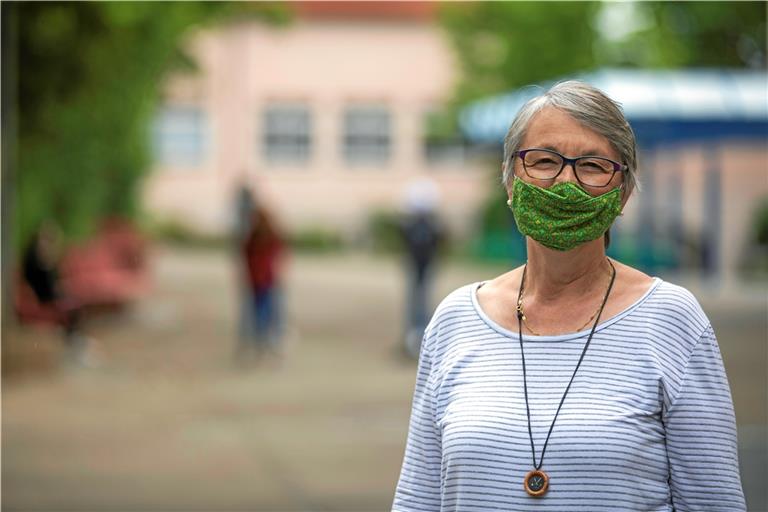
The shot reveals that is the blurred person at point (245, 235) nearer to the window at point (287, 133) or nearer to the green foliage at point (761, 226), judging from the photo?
the green foliage at point (761, 226)

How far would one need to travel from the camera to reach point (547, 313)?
2.72 m

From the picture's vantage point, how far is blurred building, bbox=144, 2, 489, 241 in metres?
46.2

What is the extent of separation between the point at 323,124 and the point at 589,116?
45605 mm

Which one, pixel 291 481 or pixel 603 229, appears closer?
pixel 603 229

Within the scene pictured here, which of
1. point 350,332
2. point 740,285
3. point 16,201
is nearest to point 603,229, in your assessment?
point 16,201

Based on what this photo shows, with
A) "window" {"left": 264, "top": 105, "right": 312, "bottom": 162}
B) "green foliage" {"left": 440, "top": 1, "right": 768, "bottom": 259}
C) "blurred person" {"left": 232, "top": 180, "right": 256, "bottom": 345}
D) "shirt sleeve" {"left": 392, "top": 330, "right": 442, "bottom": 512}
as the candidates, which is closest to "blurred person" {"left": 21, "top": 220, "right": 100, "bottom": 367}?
"blurred person" {"left": 232, "top": 180, "right": 256, "bottom": 345}

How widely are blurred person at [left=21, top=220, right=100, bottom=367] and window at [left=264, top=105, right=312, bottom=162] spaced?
107 feet

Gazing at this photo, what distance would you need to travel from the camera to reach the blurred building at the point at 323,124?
151 feet

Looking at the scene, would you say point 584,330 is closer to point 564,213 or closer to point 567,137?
point 564,213

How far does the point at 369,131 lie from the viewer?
48.0 meters

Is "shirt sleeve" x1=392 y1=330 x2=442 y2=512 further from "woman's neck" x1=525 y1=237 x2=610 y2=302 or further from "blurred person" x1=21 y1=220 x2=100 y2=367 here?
"blurred person" x1=21 y1=220 x2=100 y2=367

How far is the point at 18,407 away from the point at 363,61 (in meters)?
35.9

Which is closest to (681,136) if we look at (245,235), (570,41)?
(245,235)

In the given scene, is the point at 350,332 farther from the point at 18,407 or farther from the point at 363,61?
the point at 363,61
